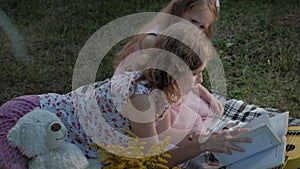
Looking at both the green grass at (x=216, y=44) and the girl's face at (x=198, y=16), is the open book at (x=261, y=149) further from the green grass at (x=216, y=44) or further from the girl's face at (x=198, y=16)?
the green grass at (x=216, y=44)

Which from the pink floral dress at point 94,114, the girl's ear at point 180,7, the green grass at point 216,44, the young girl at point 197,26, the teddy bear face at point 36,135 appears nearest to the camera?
the teddy bear face at point 36,135

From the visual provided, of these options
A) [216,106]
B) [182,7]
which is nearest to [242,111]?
[216,106]

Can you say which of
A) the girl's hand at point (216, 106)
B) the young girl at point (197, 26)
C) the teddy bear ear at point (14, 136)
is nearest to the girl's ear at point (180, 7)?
the young girl at point (197, 26)

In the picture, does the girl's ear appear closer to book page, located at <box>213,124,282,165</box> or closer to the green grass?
the green grass

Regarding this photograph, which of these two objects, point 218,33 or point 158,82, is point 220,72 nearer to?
point 218,33

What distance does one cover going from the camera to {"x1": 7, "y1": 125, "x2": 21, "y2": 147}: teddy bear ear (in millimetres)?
2295

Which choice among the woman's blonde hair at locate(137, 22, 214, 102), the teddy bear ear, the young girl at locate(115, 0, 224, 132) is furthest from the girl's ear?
the teddy bear ear

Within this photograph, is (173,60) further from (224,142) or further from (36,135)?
(36,135)

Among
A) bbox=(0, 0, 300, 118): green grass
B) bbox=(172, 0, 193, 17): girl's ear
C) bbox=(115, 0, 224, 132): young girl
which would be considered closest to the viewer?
bbox=(115, 0, 224, 132): young girl

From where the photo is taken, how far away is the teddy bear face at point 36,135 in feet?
7.47

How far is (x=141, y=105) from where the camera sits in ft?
7.57

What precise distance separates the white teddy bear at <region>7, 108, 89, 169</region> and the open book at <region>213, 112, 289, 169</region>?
67cm

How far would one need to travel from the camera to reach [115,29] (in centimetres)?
447

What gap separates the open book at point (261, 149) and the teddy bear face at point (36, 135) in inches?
27.8
